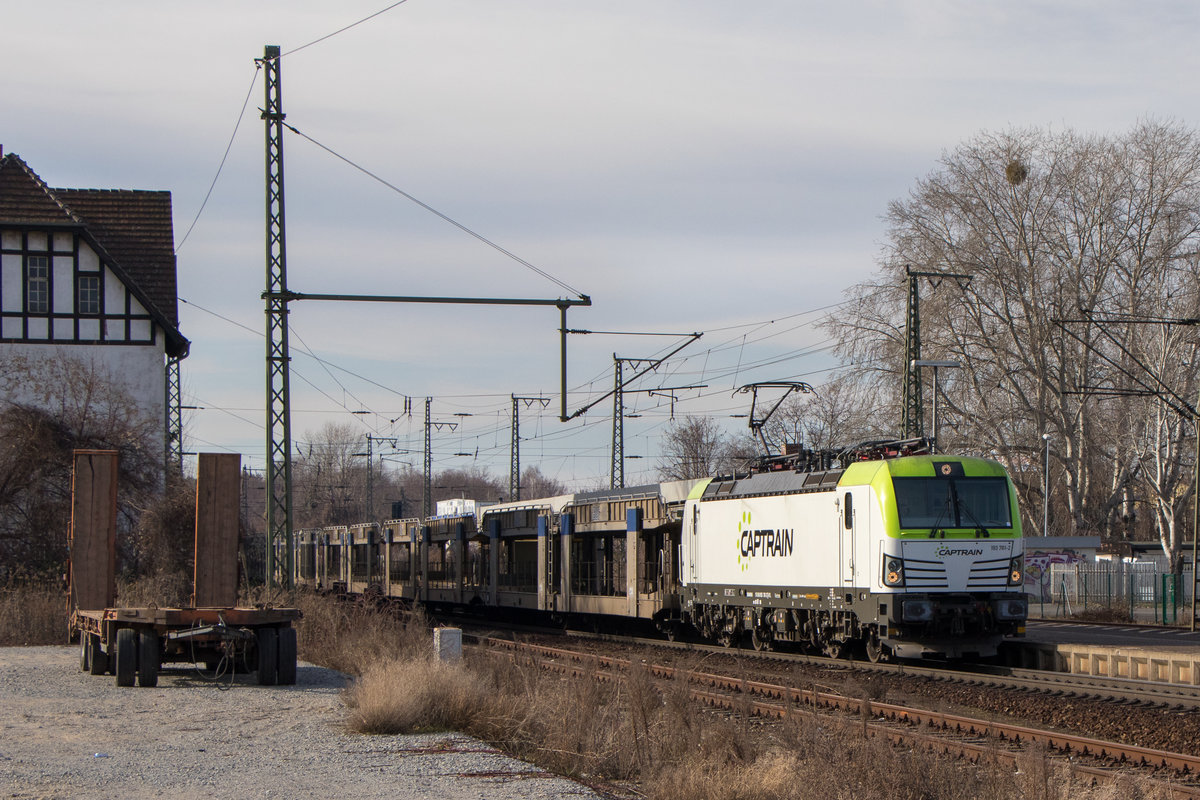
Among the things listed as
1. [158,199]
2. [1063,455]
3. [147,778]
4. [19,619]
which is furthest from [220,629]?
[1063,455]

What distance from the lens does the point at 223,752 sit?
1131cm

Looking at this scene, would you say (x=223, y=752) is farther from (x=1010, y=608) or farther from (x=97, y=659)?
(x=1010, y=608)

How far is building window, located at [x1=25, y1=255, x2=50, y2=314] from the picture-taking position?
3397 centimetres

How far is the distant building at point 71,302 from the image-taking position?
33688 millimetres

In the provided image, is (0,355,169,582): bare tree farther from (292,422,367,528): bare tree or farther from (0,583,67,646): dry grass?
(292,422,367,528): bare tree

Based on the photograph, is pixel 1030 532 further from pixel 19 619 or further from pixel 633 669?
pixel 633 669

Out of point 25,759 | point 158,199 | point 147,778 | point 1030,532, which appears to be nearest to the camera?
point 147,778

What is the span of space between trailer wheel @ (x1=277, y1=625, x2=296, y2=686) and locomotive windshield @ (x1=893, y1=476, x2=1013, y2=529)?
860 centimetres

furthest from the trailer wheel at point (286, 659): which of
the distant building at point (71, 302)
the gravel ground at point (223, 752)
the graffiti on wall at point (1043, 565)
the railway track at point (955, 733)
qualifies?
the graffiti on wall at point (1043, 565)

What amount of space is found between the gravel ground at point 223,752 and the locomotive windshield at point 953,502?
8374 mm

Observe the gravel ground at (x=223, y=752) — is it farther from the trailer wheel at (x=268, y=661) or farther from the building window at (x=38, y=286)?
the building window at (x=38, y=286)

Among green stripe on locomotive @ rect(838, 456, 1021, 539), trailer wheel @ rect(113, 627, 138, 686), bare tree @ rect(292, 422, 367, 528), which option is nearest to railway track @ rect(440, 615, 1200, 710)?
green stripe on locomotive @ rect(838, 456, 1021, 539)

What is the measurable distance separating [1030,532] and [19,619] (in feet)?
152

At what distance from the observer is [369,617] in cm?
2258
